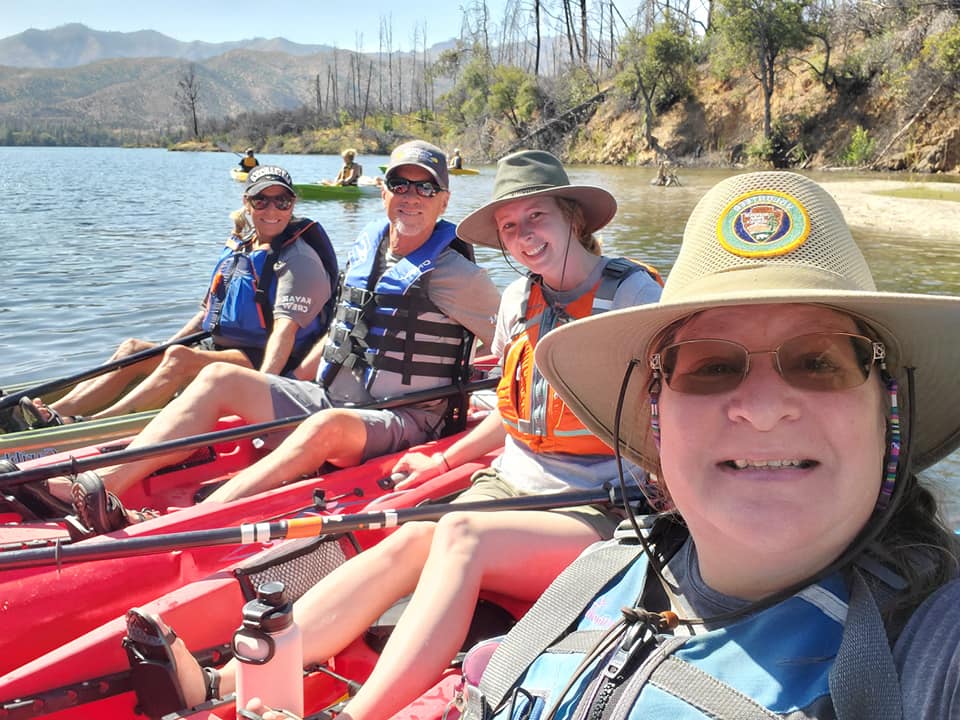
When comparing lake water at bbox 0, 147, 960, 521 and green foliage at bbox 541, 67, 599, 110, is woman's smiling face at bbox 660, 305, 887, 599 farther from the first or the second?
green foliage at bbox 541, 67, 599, 110

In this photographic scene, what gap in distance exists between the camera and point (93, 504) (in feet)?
10.6

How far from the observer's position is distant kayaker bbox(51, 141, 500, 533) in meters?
4.02

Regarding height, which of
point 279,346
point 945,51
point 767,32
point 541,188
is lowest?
point 279,346

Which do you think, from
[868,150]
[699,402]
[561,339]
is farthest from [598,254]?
[868,150]

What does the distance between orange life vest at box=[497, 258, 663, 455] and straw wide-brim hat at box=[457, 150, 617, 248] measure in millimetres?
207

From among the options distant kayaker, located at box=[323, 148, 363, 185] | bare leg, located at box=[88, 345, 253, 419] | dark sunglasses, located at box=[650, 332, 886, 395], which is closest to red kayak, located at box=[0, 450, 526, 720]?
dark sunglasses, located at box=[650, 332, 886, 395]

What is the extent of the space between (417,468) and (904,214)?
16957 millimetres

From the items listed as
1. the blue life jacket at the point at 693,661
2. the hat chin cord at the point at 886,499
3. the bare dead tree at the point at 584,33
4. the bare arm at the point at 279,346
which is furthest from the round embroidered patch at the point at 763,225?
the bare dead tree at the point at 584,33

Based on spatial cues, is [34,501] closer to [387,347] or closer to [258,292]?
[387,347]

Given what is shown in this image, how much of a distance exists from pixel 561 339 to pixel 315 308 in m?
3.68

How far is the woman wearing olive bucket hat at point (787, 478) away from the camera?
1167 mm

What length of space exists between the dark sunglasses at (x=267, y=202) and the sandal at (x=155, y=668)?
3226mm

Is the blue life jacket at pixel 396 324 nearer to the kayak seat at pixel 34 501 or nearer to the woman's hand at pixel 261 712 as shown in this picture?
the kayak seat at pixel 34 501

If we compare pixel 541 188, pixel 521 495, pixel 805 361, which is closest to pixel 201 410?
pixel 521 495
